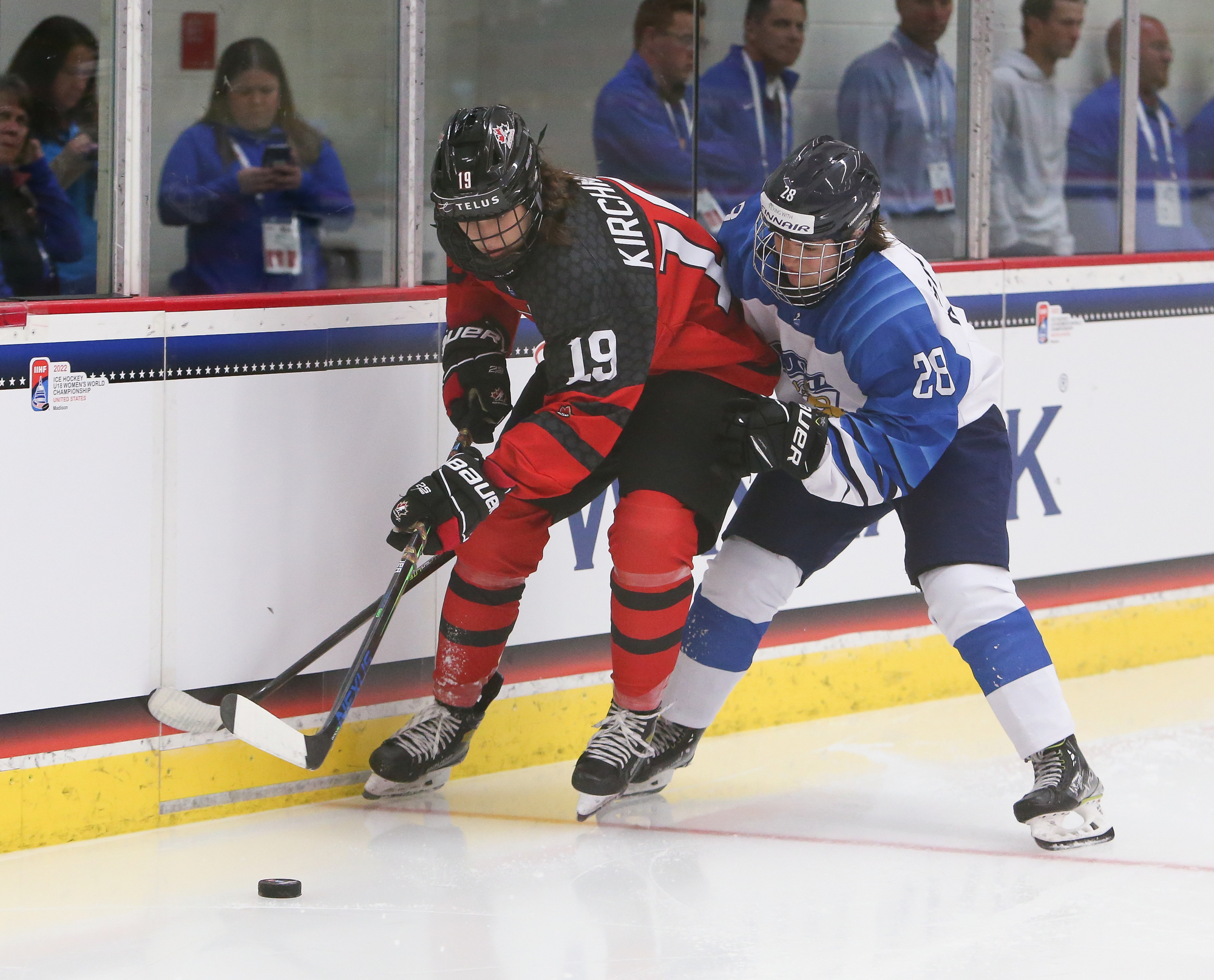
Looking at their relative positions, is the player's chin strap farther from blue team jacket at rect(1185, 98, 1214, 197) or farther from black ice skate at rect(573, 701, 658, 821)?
blue team jacket at rect(1185, 98, 1214, 197)

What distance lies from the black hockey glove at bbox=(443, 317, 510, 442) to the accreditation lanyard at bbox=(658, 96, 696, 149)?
93cm

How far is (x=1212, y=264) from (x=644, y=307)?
6.86 feet

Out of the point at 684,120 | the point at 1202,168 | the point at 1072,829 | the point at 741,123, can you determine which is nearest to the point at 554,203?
the point at 684,120

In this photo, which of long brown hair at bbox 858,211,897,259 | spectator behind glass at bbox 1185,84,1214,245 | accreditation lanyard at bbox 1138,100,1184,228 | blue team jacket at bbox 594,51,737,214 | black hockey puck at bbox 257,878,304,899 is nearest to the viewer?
black hockey puck at bbox 257,878,304,899

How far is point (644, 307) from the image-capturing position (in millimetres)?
2713

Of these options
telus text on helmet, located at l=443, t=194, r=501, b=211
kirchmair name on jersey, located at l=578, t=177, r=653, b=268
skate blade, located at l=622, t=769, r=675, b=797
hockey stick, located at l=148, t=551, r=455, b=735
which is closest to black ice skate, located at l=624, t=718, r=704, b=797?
skate blade, located at l=622, t=769, r=675, b=797

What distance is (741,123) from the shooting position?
3.82m

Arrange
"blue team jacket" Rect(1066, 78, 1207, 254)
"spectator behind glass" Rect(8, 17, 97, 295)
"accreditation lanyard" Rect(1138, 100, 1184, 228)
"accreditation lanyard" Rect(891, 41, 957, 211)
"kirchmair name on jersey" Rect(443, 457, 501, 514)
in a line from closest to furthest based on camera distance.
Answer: "kirchmair name on jersey" Rect(443, 457, 501, 514)
"spectator behind glass" Rect(8, 17, 97, 295)
"accreditation lanyard" Rect(891, 41, 957, 211)
"blue team jacket" Rect(1066, 78, 1207, 254)
"accreditation lanyard" Rect(1138, 100, 1184, 228)

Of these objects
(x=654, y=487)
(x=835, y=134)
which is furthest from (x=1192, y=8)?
(x=654, y=487)

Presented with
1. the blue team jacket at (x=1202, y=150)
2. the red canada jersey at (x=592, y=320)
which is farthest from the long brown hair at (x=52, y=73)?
the blue team jacket at (x=1202, y=150)

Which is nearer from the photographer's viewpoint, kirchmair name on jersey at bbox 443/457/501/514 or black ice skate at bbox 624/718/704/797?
kirchmair name on jersey at bbox 443/457/501/514

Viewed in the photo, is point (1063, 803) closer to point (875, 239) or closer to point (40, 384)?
point (875, 239)

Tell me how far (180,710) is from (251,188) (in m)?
1.00

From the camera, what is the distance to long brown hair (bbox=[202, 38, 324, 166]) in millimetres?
3098
